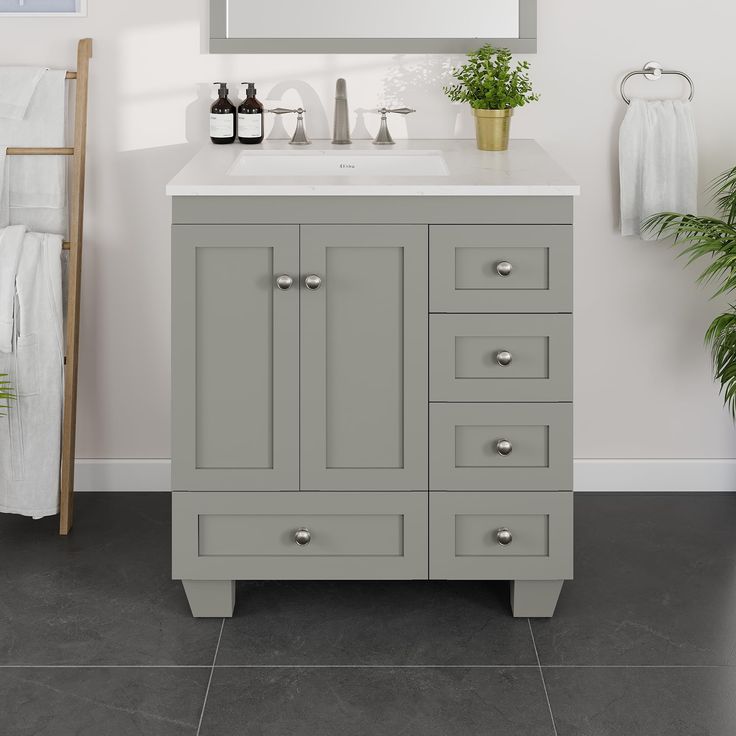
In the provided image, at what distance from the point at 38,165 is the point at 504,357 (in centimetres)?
138

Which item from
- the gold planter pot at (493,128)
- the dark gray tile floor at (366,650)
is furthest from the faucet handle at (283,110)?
the dark gray tile floor at (366,650)

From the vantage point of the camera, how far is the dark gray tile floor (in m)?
2.05

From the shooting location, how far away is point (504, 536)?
2.33m

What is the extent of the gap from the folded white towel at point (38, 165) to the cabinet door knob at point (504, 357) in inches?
50.8

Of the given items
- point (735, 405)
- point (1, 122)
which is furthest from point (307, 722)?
point (1, 122)

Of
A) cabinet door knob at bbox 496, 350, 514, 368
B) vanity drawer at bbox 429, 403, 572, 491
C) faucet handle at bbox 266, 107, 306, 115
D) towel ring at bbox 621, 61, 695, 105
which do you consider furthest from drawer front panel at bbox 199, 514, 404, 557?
towel ring at bbox 621, 61, 695, 105

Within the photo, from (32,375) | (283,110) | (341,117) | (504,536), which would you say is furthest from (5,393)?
(504,536)

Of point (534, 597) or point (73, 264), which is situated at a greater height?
point (73, 264)

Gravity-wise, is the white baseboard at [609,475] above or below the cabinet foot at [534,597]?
above

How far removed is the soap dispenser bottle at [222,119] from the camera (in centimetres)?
277

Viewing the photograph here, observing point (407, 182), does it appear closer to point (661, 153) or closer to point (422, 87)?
point (422, 87)

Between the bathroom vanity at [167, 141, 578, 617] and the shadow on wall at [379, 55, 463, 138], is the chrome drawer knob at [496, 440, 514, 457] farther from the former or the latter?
the shadow on wall at [379, 55, 463, 138]

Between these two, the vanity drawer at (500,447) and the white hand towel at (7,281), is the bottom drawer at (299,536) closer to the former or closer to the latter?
the vanity drawer at (500,447)

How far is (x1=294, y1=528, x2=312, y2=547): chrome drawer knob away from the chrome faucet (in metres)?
1.05
